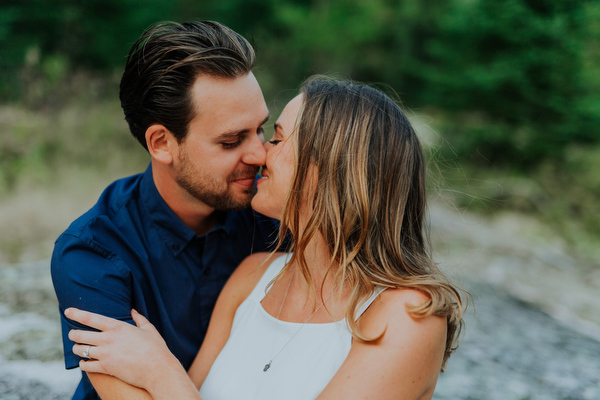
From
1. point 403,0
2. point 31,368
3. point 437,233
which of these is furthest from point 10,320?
point 403,0

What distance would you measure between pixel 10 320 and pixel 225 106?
248 cm

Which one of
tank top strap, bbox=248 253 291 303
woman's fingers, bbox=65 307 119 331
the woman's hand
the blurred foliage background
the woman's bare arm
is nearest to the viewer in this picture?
the woman's bare arm

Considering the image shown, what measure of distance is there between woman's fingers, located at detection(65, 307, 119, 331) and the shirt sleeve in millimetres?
51

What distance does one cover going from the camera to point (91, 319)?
1.98 meters

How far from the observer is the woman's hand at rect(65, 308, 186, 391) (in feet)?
6.10

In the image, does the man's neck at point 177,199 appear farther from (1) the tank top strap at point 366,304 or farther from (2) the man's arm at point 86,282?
(1) the tank top strap at point 366,304

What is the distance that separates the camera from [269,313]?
2.18 meters

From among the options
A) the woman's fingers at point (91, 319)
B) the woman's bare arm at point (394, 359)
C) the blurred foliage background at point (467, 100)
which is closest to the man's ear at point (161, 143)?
the woman's fingers at point (91, 319)

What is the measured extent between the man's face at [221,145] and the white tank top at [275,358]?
2.18 ft

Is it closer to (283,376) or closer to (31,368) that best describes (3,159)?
(31,368)

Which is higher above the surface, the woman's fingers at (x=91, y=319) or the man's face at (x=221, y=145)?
the man's face at (x=221, y=145)

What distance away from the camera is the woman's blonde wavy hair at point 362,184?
1972 millimetres

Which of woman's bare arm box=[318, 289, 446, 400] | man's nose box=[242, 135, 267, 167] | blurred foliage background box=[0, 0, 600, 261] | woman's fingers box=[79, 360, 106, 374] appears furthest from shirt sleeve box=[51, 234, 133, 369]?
blurred foliage background box=[0, 0, 600, 261]

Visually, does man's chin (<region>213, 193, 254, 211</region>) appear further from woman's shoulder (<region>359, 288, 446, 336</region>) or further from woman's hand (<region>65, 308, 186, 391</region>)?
woman's shoulder (<region>359, 288, 446, 336</region>)
